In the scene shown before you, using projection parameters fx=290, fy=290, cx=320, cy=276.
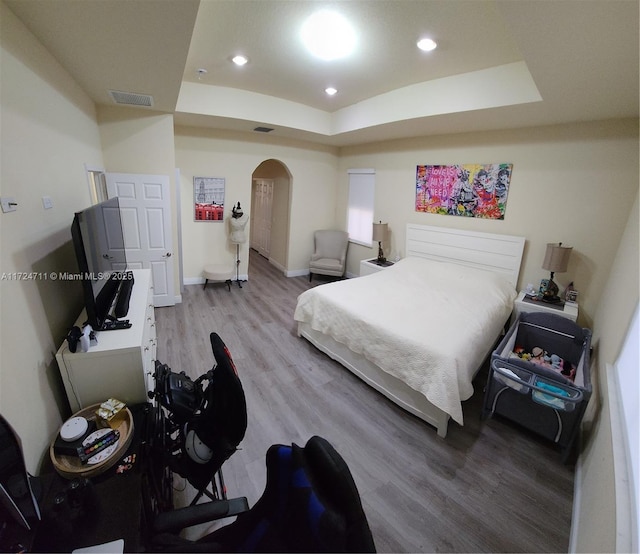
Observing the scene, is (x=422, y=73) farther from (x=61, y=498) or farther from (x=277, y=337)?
(x=61, y=498)

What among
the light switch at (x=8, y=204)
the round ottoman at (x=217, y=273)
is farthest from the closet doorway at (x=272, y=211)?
the light switch at (x=8, y=204)

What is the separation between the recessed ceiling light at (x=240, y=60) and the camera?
2685 millimetres

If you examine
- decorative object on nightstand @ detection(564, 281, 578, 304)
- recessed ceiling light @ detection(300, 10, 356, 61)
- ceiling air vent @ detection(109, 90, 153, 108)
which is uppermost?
recessed ceiling light @ detection(300, 10, 356, 61)

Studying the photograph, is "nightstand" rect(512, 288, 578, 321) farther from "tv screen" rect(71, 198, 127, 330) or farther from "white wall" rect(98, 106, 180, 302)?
"white wall" rect(98, 106, 180, 302)

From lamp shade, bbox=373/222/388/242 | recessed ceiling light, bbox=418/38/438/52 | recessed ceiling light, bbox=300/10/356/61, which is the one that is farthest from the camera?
lamp shade, bbox=373/222/388/242

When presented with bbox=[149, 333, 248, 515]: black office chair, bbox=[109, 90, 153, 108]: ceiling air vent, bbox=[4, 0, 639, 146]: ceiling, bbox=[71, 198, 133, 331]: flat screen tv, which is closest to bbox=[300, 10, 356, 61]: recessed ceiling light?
bbox=[4, 0, 639, 146]: ceiling

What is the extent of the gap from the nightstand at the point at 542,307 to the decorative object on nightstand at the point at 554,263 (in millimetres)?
88

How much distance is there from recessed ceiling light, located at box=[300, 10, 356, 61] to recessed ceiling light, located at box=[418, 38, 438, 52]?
0.53 m

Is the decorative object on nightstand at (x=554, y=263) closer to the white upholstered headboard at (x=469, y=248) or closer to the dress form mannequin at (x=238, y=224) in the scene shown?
the white upholstered headboard at (x=469, y=248)

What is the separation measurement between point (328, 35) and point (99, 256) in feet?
7.60

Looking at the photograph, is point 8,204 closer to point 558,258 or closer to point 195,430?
point 195,430

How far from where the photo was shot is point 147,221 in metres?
3.65

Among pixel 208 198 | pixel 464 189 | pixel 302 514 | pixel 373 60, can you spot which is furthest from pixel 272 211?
pixel 302 514

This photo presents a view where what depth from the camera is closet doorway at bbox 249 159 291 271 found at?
5684 mm
